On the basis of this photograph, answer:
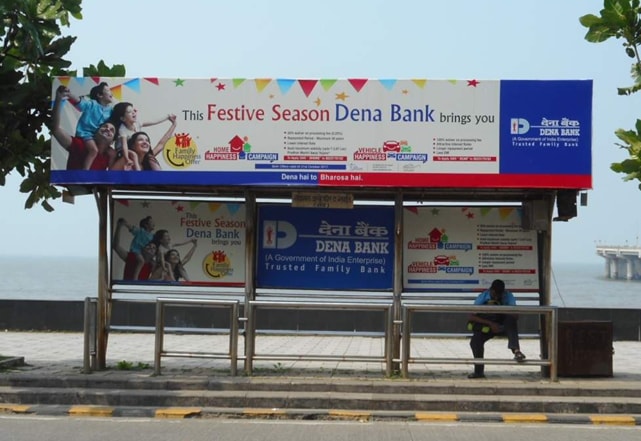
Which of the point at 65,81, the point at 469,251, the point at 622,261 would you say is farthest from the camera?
the point at 622,261

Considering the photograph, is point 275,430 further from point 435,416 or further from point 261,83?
point 261,83

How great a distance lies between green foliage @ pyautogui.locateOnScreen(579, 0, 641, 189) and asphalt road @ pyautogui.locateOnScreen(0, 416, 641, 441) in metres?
3.44

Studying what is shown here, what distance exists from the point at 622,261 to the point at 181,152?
8823 centimetres

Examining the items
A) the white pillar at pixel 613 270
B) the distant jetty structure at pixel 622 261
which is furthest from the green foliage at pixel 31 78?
the white pillar at pixel 613 270

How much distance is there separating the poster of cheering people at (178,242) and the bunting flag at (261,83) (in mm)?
1717

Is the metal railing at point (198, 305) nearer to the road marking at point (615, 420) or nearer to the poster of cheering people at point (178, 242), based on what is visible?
the poster of cheering people at point (178, 242)

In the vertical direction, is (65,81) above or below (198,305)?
above

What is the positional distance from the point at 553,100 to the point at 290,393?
483 cm

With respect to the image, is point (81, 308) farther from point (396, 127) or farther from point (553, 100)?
point (553, 100)

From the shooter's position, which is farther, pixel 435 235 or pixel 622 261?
pixel 622 261

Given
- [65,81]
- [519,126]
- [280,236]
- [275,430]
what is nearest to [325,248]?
[280,236]

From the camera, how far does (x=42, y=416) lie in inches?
394

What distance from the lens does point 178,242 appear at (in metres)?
12.4

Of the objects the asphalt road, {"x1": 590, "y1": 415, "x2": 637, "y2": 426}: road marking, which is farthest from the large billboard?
the asphalt road
